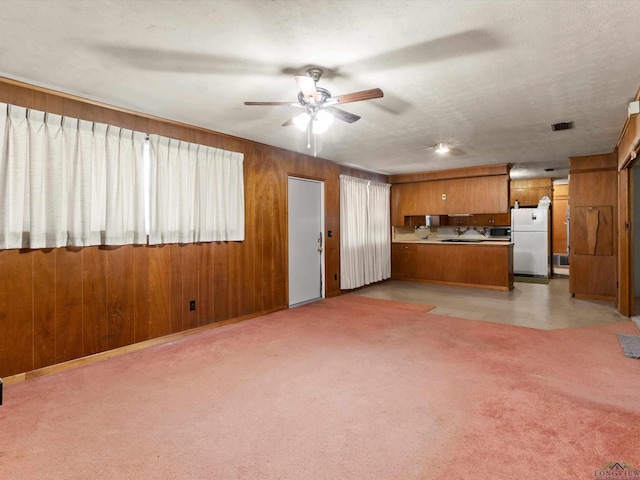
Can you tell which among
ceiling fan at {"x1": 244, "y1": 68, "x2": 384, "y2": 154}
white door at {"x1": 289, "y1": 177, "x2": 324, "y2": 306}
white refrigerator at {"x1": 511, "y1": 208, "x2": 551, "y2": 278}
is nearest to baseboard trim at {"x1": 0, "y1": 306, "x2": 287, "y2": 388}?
white door at {"x1": 289, "y1": 177, "x2": 324, "y2": 306}

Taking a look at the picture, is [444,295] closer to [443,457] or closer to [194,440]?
[443,457]

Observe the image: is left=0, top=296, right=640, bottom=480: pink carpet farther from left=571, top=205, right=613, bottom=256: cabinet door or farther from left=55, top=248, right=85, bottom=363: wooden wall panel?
left=571, top=205, right=613, bottom=256: cabinet door

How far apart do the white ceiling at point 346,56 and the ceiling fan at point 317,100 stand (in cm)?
15

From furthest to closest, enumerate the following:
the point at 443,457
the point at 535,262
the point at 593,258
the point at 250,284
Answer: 1. the point at 535,262
2. the point at 593,258
3. the point at 250,284
4. the point at 443,457

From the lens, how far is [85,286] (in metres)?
3.18

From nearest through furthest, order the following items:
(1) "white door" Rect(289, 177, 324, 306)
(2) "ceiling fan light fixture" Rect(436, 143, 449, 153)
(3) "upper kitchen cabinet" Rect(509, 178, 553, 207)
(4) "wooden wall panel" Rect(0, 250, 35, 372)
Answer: (4) "wooden wall panel" Rect(0, 250, 35, 372) < (2) "ceiling fan light fixture" Rect(436, 143, 449, 153) < (1) "white door" Rect(289, 177, 324, 306) < (3) "upper kitchen cabinet" Rect(509, 178, 553, 207)

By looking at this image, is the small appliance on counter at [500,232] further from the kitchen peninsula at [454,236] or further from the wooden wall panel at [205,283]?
the wooden wall panel at [205,283]

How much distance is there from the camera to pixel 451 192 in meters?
7.33

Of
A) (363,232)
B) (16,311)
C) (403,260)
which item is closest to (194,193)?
(16,311)

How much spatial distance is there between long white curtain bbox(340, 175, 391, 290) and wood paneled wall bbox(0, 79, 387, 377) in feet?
4.55

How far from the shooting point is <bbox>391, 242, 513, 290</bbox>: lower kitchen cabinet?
670cm

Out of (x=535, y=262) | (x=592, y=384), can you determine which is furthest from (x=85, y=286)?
(x=535, y=262)

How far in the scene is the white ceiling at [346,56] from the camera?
1914mm

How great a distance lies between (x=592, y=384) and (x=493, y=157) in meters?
4.23
